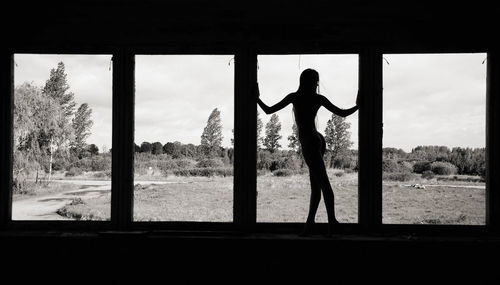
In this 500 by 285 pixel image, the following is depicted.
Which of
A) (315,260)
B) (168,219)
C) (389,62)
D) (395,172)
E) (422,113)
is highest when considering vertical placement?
(389,62)

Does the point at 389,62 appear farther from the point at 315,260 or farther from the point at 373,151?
the point at 315,260

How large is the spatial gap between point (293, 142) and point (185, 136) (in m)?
0.94

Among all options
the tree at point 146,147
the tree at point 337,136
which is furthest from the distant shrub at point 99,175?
the tree at point 337,136

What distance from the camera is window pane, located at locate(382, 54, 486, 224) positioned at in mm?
3717

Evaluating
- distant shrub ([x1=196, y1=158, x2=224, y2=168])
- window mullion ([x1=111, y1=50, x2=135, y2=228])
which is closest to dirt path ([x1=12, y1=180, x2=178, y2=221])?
window mullion ([x1=111, y1=50, x2=135, y2=228])

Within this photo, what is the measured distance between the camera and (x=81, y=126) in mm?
3863

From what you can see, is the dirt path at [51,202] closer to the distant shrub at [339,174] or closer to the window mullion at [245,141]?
the window mullion at [245,141]

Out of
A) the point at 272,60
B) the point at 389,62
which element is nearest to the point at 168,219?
the point at 272,60

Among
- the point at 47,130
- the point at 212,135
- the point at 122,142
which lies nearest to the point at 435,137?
the point at 212,135

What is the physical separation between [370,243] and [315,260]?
440 millimetres

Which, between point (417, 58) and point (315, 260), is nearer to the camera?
point (315, 260)

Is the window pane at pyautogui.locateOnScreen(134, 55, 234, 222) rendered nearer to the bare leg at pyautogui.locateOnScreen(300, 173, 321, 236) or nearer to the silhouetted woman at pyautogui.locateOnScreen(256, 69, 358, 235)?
the silhouetted woman at pyautogui.locateOnScreen(256, 69, 358, 235)

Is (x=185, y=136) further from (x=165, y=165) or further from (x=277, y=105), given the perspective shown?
(x=277, y=105)

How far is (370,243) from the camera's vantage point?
3.40 metres
